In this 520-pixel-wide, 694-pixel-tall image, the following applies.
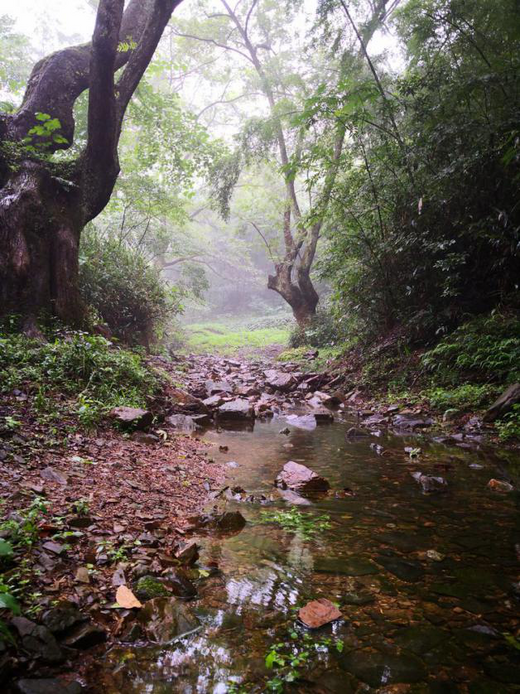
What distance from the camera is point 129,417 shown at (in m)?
4.48

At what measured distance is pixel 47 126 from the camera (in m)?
6.06

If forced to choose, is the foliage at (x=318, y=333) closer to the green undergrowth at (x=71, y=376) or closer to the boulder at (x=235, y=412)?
the boulder at (x=235, y=412)

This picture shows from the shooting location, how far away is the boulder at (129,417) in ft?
14.4

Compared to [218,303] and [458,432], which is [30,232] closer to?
[458,432]

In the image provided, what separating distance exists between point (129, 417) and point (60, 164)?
198 inches

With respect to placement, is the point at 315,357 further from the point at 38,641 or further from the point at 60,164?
the point at 38,641

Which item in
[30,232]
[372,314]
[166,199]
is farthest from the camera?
[166,199]

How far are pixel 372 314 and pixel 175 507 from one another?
6.89 m

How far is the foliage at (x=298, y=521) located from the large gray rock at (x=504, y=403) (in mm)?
3205

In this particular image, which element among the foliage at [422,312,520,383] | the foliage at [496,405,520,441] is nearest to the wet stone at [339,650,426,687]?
the foliage at [496,405,520,441]

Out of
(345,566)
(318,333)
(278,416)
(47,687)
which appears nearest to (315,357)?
(318,333)

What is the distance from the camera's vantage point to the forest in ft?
5.08

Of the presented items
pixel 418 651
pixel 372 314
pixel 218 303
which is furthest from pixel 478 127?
pixel 218 303

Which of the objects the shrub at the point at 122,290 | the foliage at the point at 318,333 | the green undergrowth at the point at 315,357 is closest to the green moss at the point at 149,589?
the shrub at the point at 122,290
